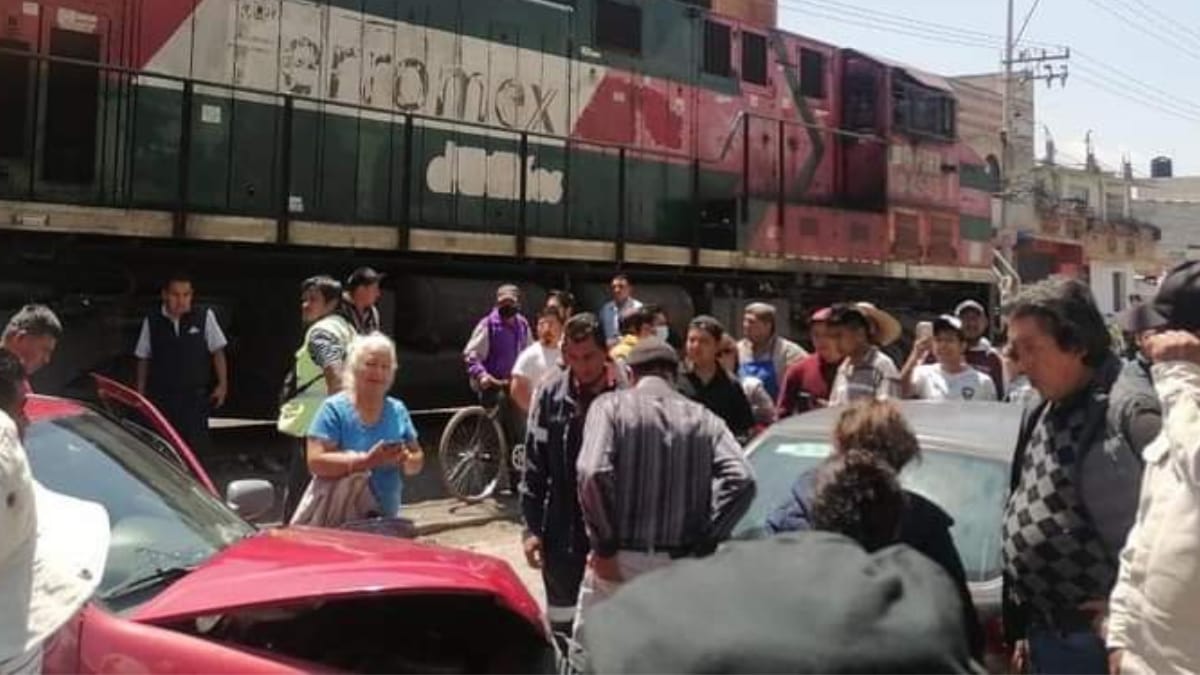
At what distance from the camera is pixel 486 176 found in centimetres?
1116

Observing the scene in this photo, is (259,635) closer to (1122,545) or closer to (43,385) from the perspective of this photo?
(1122,545)

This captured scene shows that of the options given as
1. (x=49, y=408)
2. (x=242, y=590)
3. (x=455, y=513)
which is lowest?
(x=455, y=513)

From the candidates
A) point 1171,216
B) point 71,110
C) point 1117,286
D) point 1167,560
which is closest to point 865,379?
point 1167,560

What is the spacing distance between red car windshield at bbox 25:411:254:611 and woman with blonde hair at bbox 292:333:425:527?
711mm

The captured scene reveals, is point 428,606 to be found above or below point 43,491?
below

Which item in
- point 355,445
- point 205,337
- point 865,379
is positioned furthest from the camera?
point 205,337

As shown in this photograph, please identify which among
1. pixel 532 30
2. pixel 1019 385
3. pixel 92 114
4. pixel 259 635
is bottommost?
pixel 259 635

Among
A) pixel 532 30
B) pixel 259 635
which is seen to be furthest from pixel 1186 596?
pixel 532 30

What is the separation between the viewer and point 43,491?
285 cm

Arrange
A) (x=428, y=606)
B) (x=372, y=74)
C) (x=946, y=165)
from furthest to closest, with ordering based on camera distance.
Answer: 1. (x=946, y=165)
2. (x=372, y=74)
3. (x=428, y=606)

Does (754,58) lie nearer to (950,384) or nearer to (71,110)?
(71,110)

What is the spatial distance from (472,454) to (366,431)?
14.8 feet

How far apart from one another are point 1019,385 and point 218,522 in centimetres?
455

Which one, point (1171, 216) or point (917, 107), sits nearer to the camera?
point (917, 107)
